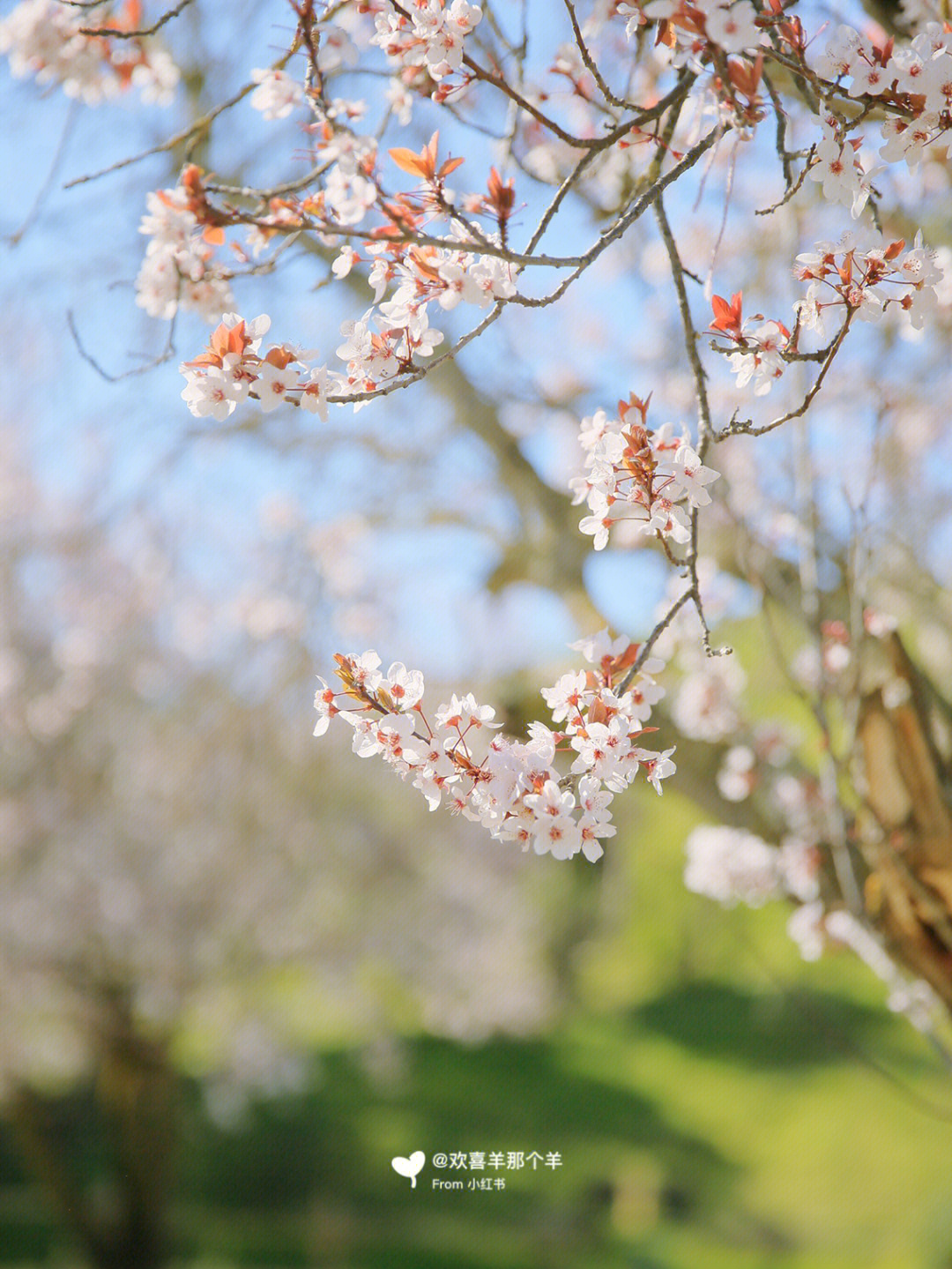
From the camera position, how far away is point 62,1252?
601 centimetres

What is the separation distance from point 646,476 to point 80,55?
129cm

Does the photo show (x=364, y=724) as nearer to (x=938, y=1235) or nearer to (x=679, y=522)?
(x=679, y=522)

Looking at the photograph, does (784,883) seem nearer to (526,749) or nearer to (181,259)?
(526,749)

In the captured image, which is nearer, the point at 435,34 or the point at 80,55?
the point at 435,34

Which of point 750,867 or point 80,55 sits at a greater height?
point 80,55

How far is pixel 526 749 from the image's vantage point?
1.00 meters

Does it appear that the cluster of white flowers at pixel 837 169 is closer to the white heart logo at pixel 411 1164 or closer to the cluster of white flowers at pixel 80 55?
the cluster of white flowers at pixel 80 55

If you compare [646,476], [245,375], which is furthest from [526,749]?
[245,375]

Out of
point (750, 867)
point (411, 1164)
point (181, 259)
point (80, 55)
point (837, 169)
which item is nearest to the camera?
point (837, 169)

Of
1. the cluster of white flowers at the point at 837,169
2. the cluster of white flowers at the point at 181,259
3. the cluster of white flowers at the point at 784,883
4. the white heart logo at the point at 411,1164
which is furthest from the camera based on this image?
the white heart logo at the point at 411,1164

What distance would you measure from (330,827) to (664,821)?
5224mm

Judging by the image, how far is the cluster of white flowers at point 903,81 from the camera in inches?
36.0

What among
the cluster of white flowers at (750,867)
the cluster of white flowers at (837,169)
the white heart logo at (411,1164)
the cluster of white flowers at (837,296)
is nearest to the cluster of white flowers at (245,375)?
the cluster of white flowers at (837,296)

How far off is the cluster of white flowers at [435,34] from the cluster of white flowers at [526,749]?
605mm
